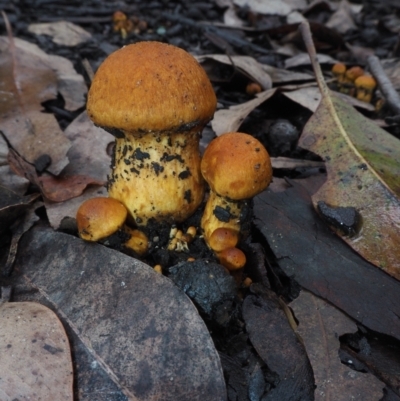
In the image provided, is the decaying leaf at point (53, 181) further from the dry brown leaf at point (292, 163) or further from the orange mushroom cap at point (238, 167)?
the dry brown leaf at point (292, 163)

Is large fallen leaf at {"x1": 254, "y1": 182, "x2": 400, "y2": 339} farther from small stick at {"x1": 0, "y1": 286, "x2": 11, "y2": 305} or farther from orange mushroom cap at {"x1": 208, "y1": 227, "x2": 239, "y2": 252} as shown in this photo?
small stick at {"x1": 0, "y1": 286, "x2": 11, "y2": 305}

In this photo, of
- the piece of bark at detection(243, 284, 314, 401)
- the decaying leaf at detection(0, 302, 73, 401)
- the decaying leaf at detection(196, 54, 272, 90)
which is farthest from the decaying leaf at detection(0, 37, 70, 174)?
the piece of bark at detection(243, 284, 314, 401)

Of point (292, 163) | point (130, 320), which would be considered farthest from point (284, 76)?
point (130, 320)

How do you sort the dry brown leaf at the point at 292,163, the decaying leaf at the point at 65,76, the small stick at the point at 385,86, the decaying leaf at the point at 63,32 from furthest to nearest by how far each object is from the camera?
the decaying leaf at the point at 63,32 → the decaying leaf at the point at 65,76 → the small stick at the point at 385,86 → the dry brown leaf at the point at 292,163

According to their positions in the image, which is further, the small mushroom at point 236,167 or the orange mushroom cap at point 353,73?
the orange mushroom cap at point 353,73

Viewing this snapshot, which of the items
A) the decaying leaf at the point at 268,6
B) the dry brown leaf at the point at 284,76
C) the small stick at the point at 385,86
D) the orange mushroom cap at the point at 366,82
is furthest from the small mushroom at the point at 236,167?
the decaying leaf at the point at 268,6

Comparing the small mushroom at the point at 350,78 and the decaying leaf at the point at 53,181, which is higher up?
the small mushroom at the point at 350,78

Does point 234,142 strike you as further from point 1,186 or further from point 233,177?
point 1,186

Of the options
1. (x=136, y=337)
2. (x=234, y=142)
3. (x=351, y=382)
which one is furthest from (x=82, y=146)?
(x=351, y=382)
